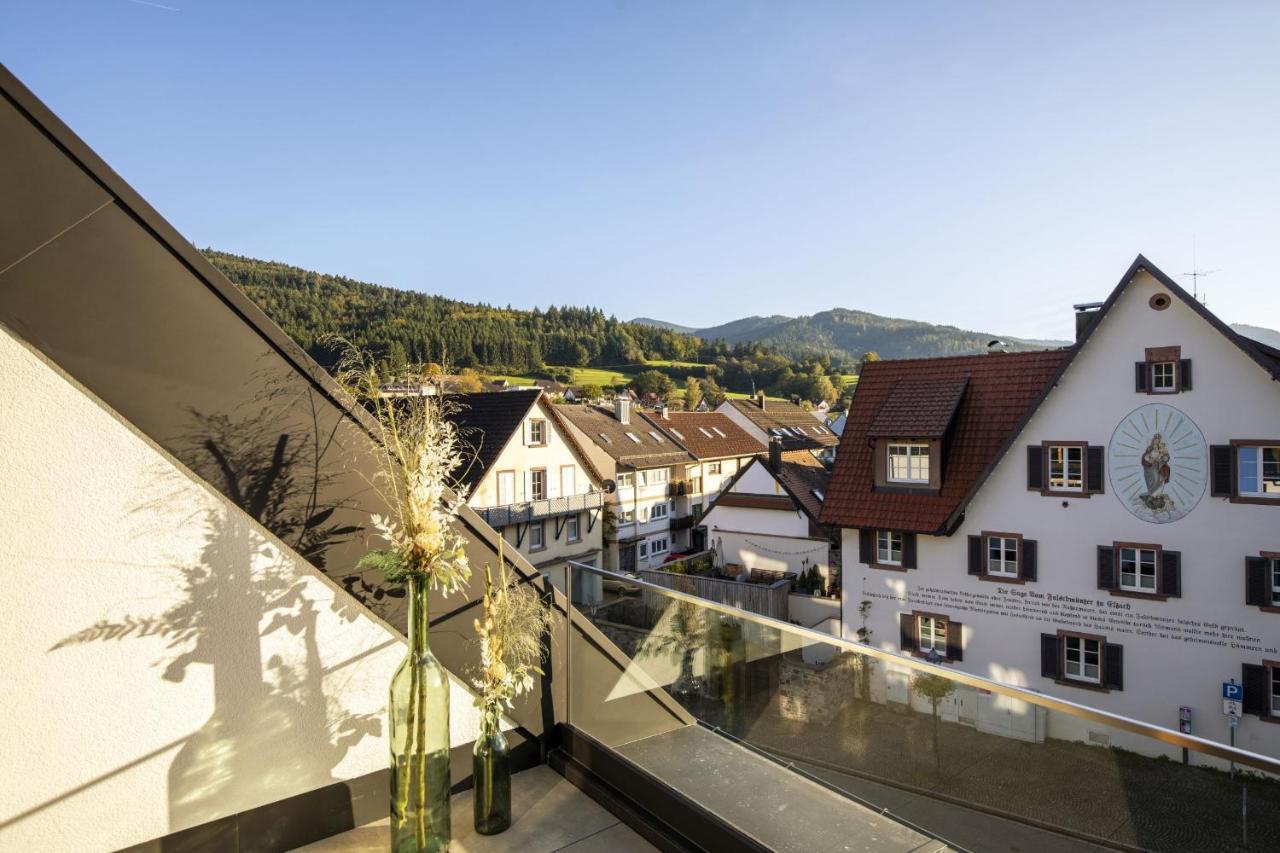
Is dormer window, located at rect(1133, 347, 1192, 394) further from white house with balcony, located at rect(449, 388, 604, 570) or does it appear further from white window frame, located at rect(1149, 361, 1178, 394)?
white house with balcony, located at rect(449, 388, 604, 570)

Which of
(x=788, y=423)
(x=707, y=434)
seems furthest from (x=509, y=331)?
(x=707, y=434)

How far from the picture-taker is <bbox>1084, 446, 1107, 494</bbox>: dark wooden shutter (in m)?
11.2

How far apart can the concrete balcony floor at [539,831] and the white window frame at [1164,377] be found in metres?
11.9

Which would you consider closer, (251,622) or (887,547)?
(251,622)

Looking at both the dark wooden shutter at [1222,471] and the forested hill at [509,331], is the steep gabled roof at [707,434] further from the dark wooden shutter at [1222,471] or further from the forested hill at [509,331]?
the dark wooden shutter at [1222,471]

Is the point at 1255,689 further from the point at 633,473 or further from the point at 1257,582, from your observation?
the point at 633,473

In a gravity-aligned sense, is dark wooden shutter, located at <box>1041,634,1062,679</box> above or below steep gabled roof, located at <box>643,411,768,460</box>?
below

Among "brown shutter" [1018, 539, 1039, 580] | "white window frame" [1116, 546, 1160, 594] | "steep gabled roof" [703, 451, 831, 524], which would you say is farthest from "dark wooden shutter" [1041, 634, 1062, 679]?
"steep gabled roof" [703, 451, 831, 524]

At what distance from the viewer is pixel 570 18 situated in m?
6.50

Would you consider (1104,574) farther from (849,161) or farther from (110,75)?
(110,75)

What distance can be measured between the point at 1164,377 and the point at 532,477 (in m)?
13.3

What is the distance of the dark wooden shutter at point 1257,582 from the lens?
998 centimetres

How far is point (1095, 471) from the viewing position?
1123 cm

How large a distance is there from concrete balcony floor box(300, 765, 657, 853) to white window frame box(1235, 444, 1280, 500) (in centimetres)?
1183
